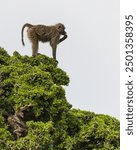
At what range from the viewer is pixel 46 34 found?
18562 mm

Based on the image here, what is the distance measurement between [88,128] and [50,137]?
55.8 inches

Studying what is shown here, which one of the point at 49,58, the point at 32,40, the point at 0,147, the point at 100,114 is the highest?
the point at 32,40

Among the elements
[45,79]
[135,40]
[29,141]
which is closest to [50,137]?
[29,141]

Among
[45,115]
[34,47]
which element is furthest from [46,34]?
[45,115]

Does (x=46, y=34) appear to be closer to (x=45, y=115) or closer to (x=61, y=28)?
(x=61, y=28)

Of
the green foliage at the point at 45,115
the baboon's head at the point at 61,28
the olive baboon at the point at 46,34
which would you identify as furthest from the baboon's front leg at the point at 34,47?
the green foliage at the point at 45,115

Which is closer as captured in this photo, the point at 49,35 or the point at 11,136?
the point at 11,136

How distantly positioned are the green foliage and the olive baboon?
2.56 m

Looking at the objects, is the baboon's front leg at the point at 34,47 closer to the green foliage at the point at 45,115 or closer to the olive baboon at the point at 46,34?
the olive baboon at the point at 46,34

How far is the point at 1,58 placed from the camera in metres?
15.6

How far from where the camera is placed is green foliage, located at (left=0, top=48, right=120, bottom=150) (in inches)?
536

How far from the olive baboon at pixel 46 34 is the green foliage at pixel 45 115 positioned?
256 centimetres

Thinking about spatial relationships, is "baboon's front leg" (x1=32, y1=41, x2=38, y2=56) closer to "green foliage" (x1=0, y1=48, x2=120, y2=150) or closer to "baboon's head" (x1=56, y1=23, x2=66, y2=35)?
"baboon's head" (x1=56, y1=23, x2=66, y2=35)

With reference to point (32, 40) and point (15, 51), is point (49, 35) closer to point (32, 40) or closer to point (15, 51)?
point (32, 40)
